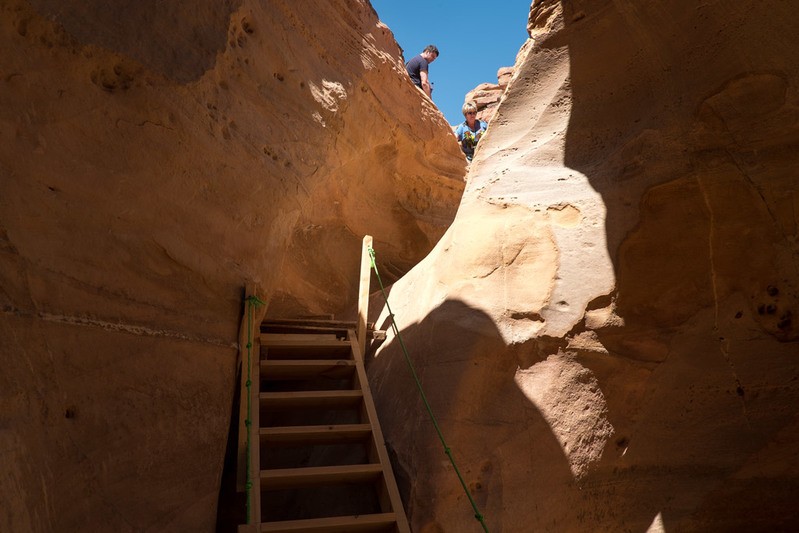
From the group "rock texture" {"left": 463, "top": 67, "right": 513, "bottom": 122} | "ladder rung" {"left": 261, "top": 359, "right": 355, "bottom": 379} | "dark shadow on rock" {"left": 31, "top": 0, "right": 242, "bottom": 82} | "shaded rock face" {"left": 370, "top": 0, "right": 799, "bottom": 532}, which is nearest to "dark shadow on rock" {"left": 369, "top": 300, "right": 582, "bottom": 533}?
"shaded rock face" {"left": 370, "top": 0, "right": 799, "bottom": 532}

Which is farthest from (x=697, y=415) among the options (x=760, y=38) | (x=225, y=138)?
(x=225, y=138)

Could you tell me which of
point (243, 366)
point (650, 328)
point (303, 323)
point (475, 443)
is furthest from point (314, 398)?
point (650, 328)

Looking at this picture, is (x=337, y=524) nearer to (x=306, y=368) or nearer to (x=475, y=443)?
(x=475, y=443)

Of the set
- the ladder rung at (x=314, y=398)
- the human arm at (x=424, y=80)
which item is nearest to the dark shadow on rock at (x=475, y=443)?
the ladder rung at (x=314, y=398)

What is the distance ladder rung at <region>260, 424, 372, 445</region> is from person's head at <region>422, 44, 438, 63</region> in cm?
560

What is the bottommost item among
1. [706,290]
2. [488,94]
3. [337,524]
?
[337,524]

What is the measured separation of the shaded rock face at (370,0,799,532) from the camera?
312 cm

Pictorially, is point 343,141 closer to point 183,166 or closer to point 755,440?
point 183,166

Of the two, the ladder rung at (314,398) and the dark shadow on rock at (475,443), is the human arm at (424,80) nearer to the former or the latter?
the dark shadow on rock at (475,443)

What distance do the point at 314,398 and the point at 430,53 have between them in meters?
5.60

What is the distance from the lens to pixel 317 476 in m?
3.24

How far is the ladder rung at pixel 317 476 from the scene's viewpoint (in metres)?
3.19

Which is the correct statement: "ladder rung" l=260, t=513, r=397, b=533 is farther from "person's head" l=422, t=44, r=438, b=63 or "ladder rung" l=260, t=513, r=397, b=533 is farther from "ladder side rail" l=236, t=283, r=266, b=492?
"person's head" l=422, t=44, r=438, b=63

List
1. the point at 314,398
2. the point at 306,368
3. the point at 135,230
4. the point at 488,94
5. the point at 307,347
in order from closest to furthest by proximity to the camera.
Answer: the point at 135,230 → the point at 314,398 → the point at 306,368 → the point at 307,347 → the point at 488,94
